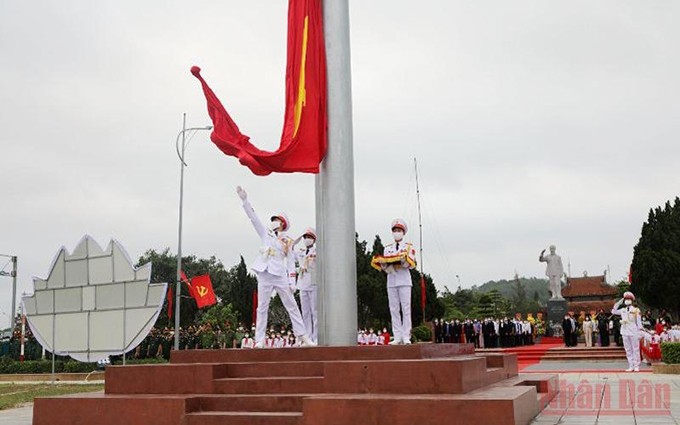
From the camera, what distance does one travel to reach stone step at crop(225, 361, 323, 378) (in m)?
6.77

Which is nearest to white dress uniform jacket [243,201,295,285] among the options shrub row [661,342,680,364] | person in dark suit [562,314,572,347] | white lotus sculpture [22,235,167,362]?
white lotus sculpture [22,235,167,362]

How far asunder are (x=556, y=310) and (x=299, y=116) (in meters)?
21.7

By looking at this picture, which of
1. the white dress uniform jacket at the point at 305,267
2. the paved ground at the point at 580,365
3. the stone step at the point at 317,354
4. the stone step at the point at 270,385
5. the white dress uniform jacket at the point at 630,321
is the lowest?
the paved ground at the point at 580,365

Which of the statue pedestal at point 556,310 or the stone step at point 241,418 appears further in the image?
the statue pedestal at point 556,310

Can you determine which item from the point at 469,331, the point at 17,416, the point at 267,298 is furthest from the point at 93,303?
the point at 469,331

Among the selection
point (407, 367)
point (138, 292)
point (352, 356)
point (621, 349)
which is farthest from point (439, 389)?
point (621, 349)

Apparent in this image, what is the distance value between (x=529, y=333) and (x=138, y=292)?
17.1 m

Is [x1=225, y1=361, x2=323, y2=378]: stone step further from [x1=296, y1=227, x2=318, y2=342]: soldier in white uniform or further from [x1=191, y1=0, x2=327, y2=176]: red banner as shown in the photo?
[x1=296, y1=227, x2=318, y2=342]: soldier in white uniform

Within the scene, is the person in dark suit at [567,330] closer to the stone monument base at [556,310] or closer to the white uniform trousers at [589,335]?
the white uniform trousers at [589,335]

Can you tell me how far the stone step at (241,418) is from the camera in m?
5.93

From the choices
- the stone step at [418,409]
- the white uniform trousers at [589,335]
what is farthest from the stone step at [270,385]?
A: the white uniform trousers at [589,335]

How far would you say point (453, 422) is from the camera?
17.5 feet

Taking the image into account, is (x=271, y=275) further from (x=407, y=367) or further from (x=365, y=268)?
(x=365, y=268)

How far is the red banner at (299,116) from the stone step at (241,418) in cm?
349
